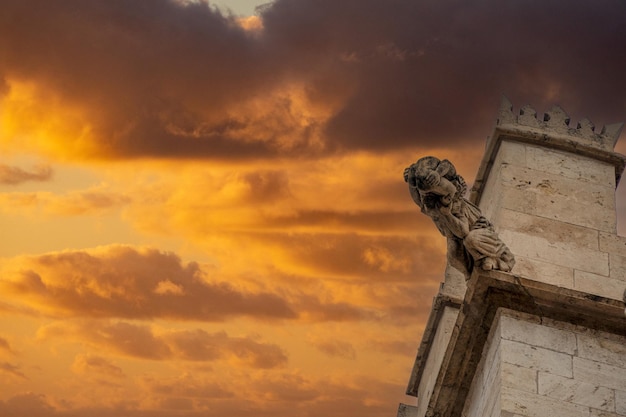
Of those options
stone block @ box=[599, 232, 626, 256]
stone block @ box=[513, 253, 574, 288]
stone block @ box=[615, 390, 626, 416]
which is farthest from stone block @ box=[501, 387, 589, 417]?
stone block @ box=[599, 232, 626, 256]

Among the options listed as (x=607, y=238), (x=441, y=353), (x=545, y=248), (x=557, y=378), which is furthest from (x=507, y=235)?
→ (x=441, y=353)

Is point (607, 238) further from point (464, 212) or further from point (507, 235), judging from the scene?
point (464, 212)

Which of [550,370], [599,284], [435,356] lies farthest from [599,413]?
[435,356]

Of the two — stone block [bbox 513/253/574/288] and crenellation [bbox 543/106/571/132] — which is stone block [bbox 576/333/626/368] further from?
crenellation [bbox 543/106/571/132]

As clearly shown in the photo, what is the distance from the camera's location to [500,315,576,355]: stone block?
12.4 m

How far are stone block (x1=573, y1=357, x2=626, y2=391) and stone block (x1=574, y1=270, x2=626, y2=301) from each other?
4.35 ft

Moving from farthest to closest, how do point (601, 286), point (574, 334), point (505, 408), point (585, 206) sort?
point (585, 206)
point (601, 286)
point (574, 334)
point (505, 408)

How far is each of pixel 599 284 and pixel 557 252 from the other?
66cm

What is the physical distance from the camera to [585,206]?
14469mm

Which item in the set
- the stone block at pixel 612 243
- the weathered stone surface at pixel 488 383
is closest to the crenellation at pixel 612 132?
the stone block at pixel 612 243

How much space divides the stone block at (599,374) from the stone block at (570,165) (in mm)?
3389

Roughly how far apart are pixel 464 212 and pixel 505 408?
2575 mm

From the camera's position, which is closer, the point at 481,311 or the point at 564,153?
the point at 481,311

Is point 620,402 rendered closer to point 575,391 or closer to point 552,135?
point 575,391
